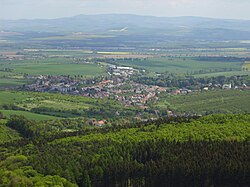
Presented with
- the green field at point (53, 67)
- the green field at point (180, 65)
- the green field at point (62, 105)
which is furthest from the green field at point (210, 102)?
the green field at point (53, 67)

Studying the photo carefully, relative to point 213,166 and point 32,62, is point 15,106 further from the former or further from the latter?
point 32,62

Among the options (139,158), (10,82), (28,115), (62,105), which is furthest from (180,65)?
(139,158)

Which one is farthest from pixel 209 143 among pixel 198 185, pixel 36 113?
pixel 36 113

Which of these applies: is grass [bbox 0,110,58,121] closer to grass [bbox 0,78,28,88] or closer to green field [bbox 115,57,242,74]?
grass [bbox 0,78,28,88]

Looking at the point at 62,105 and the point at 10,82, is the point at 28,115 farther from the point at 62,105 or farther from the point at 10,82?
the point at 10,82

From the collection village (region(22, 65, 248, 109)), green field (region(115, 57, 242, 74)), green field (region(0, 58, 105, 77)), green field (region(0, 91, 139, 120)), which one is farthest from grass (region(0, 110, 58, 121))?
green field (region(115, 57, 242, 74))
